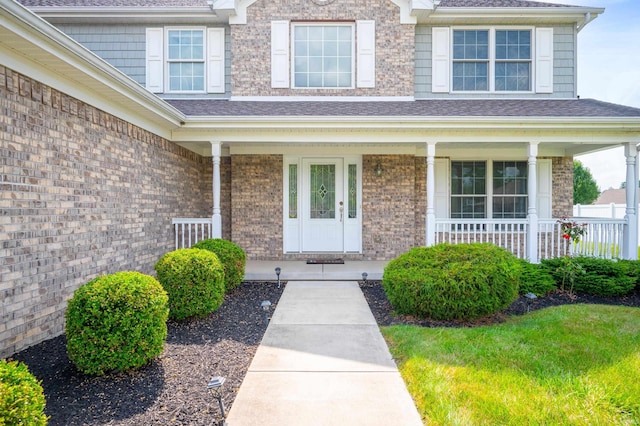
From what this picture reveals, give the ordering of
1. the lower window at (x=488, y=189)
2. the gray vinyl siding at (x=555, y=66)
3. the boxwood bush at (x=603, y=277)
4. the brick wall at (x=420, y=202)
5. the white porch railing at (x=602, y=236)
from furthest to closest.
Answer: the lower window at (x=488, y=189)
the brick wall at (x=420, y=202)
the gray vinyl siding at (x=555, y=66)
the white porch railing at (x=602, y=236)
the boxwood bush at (x=603, y=277)

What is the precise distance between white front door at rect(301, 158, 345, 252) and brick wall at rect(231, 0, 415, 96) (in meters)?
1.89

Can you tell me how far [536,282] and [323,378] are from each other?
4.60 m

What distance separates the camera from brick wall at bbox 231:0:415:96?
8742 mm

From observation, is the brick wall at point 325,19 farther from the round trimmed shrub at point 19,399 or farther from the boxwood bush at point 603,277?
the round trimmed shrub at point 19,399

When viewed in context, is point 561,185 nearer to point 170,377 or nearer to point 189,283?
point 189,283

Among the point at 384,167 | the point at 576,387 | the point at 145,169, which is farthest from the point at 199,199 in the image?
the point at 576,387

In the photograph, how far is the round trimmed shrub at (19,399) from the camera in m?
1.94

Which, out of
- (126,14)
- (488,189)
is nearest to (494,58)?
(488,189)

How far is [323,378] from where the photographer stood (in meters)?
3.29

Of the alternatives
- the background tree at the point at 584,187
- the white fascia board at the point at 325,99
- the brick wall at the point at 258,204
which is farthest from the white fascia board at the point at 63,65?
the background tree at the point at 584,187

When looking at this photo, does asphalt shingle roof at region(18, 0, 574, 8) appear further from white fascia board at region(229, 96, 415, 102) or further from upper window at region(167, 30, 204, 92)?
white fascia board at region(229, 96, 415, 102)

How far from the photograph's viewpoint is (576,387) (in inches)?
118

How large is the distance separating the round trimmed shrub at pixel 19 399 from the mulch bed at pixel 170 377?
61 cm

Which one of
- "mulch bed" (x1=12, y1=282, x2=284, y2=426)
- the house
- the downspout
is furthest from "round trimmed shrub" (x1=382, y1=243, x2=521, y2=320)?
the downspout
